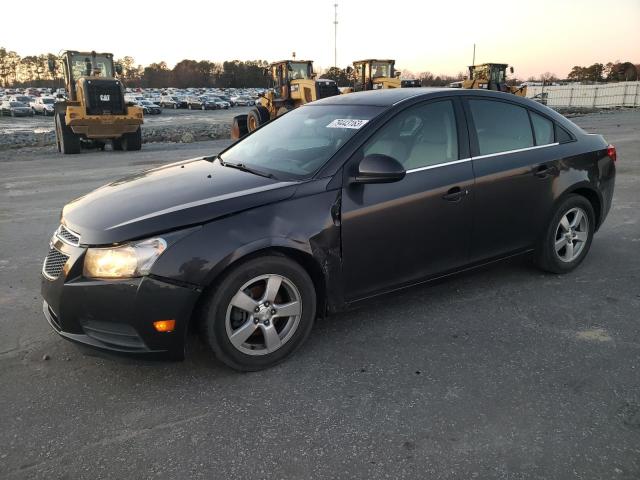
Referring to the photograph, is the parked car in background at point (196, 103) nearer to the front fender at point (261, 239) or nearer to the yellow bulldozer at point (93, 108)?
the yellow bulldozer at point (93, 108)

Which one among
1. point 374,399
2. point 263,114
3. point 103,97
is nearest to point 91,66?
point 103,97

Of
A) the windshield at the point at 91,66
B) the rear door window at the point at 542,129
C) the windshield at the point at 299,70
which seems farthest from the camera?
the windshield at the point at 299,70

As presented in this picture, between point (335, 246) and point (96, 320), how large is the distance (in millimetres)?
1420

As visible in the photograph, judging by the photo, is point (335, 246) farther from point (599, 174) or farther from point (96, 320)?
point (599, 174)

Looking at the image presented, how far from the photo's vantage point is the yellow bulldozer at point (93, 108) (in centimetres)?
1605

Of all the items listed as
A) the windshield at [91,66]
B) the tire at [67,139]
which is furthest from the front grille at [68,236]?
the windshield at [91,66]

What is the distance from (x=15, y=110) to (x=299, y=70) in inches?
1494

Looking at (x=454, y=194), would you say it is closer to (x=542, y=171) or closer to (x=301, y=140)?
(x=542, y=171)

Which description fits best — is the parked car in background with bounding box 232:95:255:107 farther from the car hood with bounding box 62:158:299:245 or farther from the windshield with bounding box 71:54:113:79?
the car hood with bounding box 62:158:299:245

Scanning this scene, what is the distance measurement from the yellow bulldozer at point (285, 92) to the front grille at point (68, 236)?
1576 centimetres

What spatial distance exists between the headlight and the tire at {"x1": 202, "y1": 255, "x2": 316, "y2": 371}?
38 cm

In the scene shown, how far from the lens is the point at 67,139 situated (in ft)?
52.7

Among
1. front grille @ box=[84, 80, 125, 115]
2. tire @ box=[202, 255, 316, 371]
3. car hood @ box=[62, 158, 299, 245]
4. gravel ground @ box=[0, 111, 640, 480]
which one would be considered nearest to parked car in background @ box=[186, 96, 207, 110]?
front grille @ box=[84, 80, 125, 115]

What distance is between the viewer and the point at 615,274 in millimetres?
4633
